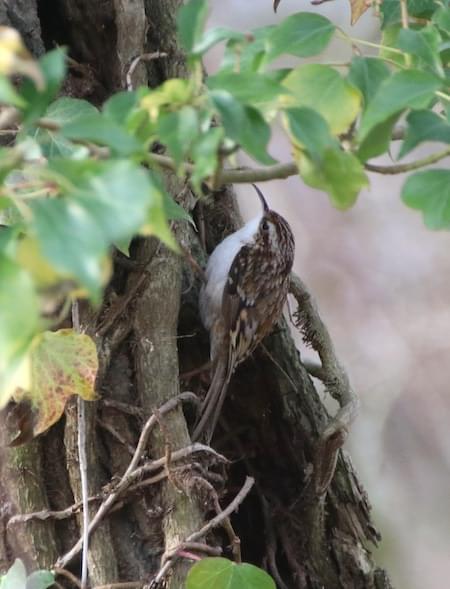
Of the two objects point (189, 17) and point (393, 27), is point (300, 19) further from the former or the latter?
point (393, 27)

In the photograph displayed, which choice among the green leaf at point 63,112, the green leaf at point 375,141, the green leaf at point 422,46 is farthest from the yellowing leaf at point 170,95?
the green leaf at point 63,112

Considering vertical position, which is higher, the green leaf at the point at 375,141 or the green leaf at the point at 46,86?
the green leaf at the point at 46,86

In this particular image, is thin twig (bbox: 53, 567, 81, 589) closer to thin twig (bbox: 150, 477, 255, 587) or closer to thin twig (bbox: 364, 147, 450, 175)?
thin twig (bbox: 150, 477, 255, 587)

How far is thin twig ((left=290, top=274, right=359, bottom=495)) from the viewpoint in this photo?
155 cm

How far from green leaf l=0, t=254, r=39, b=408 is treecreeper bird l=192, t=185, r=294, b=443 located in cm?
96

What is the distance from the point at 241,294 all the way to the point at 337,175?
1.11 m

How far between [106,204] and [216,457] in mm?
917

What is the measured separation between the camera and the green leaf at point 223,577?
1198 mm

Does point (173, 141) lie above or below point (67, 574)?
above

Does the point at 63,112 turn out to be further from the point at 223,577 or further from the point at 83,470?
the point at 223,577

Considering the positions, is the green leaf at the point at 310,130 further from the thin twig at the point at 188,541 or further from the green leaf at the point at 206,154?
the thin twig at the point at 188,541

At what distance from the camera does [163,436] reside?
135 cm

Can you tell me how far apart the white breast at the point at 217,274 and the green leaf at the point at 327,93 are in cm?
78

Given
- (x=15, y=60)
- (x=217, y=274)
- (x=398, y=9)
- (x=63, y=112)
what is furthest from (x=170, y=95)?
(x=217, y=274)
